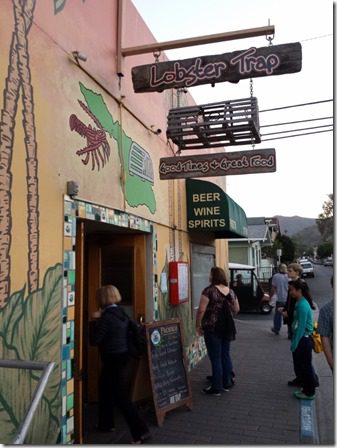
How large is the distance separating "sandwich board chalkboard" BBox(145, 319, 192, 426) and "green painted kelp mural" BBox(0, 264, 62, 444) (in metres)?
1.51

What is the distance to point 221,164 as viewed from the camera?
553 cm

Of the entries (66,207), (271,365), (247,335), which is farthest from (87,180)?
(247,335)

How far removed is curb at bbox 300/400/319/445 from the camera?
→ 180 inches

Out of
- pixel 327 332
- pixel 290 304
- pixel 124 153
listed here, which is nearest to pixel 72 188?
pixel 124 153

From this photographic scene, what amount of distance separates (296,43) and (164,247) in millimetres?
3369

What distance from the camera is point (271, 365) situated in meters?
7.87

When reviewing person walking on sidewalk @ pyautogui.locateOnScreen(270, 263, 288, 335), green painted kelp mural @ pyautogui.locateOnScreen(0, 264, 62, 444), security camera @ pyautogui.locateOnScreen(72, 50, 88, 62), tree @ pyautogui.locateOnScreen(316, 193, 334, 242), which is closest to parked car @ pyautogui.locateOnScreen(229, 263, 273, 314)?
person walking on sidewalk @ pyautogui.locateOnScreen(270, 263, 288, 335)

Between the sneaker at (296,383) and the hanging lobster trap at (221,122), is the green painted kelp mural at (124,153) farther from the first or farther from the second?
the sneaker at (296,383)

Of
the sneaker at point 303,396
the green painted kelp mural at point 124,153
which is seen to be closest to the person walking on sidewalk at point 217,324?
the sneaker at point 303,396

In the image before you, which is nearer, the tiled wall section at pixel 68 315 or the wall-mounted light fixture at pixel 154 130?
the tiled wall section at pixel 68 315

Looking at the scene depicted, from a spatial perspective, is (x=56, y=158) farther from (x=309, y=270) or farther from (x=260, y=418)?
(x=309, y=270)

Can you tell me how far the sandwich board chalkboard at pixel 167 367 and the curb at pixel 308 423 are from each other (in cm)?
133

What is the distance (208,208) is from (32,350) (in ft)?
17.1

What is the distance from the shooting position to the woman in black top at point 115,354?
4.34 meters
